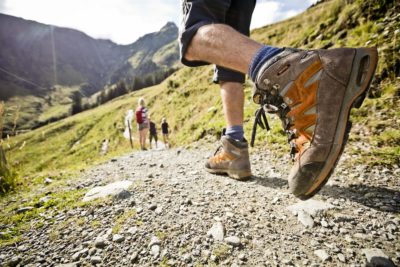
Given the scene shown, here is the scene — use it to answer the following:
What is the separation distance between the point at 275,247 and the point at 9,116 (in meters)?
4.46

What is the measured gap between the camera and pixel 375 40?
5105 millimetres

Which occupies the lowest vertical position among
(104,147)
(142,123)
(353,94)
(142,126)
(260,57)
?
(104,147)

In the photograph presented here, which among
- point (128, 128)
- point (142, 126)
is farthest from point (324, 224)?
point (128, 128)

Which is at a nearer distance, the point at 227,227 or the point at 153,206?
the point at 227,227

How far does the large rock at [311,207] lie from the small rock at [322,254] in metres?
0.46

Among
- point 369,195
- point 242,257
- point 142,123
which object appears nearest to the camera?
point 242,257

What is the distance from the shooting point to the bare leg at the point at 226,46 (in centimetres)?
178

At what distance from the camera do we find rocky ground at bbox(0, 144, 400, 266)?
161 centimetres

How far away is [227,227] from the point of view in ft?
6.28

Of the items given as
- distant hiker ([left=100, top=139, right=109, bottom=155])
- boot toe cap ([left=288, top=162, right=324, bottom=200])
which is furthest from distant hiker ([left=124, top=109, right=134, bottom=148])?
boot toe cap ([left=288, top=162, right=324, bottom=200])

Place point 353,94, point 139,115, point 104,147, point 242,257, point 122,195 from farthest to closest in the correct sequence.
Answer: point 104,147 < point 139,115 < point 122,195 < point 353,94 < point 242,257

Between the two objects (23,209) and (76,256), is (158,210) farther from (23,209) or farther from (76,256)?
(23,209)

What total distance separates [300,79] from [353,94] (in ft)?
1.23

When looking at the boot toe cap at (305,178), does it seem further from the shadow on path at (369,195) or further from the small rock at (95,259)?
the small rock at (95,259)
